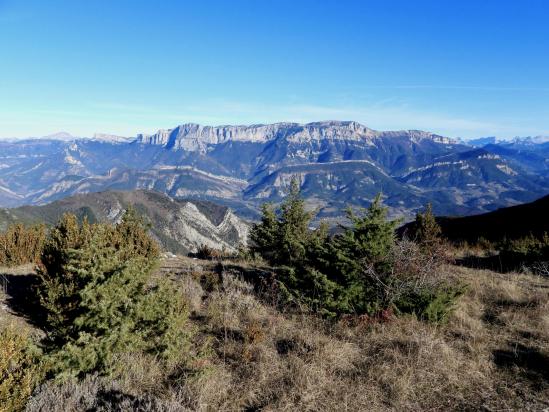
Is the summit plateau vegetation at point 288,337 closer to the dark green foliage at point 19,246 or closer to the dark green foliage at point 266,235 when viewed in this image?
the dark green foliage at point 19,246

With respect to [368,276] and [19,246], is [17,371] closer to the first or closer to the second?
[368,276]

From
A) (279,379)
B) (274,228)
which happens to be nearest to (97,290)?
(279,379)

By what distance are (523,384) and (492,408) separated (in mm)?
1008

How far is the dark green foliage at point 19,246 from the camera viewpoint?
50.0 feet

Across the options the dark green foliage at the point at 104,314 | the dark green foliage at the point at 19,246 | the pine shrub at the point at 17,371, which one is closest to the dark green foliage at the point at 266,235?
the dark green foliage at the point at 19,246

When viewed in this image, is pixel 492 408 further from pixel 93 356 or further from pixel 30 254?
pixel 30 254

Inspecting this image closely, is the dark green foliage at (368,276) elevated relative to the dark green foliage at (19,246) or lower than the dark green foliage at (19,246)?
elevated

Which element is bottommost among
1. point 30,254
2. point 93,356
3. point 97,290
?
point 30,254

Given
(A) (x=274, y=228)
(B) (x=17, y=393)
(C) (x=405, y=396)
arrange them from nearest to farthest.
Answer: (B) (x=17, y=393)
(C) (x=405, y=396)
(A) (x=274, y=228)

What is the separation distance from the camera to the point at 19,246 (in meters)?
16.0

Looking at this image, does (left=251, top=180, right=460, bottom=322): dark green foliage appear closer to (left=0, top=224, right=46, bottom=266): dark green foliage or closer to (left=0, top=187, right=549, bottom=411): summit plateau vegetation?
(left=0, top=187, right=549, bottom=411): summit plateau vegetation

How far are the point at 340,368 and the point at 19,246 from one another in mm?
15498

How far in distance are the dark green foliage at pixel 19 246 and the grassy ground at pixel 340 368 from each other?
6759mm

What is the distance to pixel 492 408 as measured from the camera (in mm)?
5500
